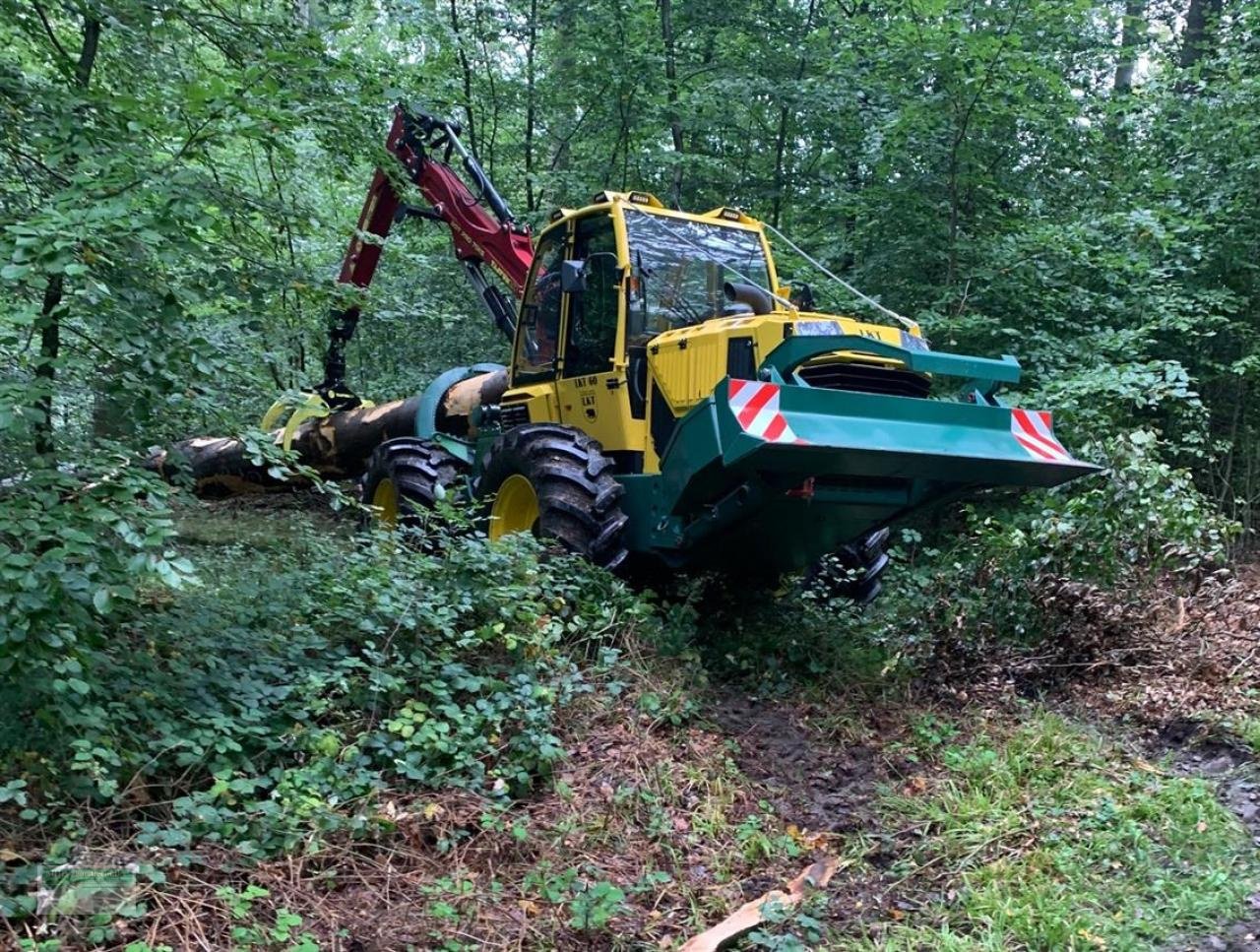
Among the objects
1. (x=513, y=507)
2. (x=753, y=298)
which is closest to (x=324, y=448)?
(x=513, y=507)

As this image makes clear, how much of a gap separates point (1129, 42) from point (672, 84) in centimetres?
555

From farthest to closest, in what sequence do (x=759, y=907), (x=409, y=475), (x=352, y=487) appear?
(x=352, y=487)
(x=409, y=475)
(x=759, y=907)

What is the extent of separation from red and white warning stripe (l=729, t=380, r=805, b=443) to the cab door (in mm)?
1484

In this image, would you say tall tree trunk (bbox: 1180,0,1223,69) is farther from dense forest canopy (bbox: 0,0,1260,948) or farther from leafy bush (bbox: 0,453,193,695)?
leafy bush (bbox: 0,453,193,695)

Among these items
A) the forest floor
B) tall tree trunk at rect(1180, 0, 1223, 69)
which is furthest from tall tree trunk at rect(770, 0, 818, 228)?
the forest floor

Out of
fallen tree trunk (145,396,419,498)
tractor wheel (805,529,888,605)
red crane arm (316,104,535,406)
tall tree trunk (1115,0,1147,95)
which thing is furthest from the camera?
tall tree trunk (1115,0,1147,95)

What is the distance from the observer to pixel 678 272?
248 inches

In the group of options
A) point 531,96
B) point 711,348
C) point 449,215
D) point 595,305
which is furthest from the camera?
point 531,96

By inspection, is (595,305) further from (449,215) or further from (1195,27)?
(1195,27)

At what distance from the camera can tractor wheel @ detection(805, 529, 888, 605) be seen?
6.38 m

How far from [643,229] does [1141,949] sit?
466cm

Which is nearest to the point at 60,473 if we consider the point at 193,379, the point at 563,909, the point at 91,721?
the point at 193,379

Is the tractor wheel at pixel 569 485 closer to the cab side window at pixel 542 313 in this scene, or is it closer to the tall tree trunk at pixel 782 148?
the cab side window at pixel 542 313

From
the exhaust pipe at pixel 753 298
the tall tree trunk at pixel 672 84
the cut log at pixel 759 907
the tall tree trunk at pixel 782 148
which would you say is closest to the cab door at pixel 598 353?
the exhaust pipe at pixel 753 298
